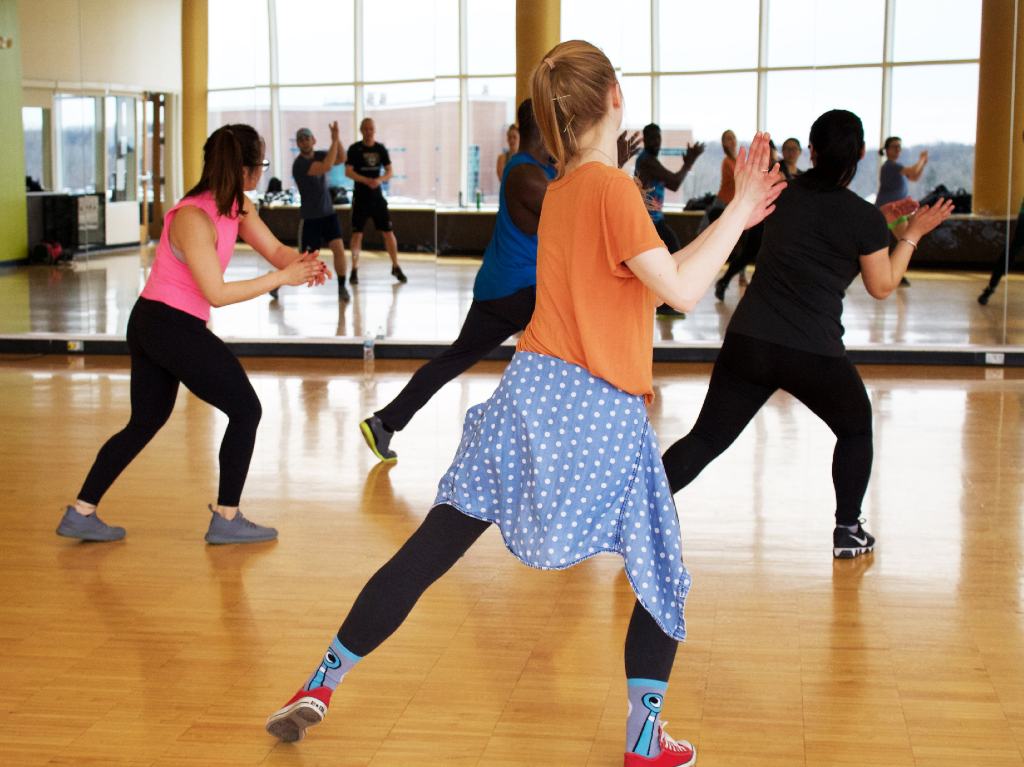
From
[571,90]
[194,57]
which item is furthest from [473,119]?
[571,90]

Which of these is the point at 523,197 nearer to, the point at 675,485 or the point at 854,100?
the point at 675,485

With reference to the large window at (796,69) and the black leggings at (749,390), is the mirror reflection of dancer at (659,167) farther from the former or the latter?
the black leggings at (749,390)

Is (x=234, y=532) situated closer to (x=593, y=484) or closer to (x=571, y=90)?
(x=593, y=484)

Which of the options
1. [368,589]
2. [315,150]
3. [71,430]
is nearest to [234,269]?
[315,150]

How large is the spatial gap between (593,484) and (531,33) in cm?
680

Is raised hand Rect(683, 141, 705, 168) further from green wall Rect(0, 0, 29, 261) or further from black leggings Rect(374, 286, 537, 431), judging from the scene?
green wall Rect(0, 0, 29, 261)

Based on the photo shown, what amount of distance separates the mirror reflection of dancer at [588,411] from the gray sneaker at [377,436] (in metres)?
3.00

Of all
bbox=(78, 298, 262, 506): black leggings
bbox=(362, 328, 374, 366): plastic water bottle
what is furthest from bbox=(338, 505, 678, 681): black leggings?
bbox=(362, 328, 374, 366): plastic water bottle

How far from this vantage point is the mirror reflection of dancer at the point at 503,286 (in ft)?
16.3

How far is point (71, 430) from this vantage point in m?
6.59

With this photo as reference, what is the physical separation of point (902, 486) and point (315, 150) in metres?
5.36

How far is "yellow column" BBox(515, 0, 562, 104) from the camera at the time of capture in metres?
8.77

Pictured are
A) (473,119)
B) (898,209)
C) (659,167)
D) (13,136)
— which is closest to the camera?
(898,209)

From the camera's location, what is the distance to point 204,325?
174 inches
